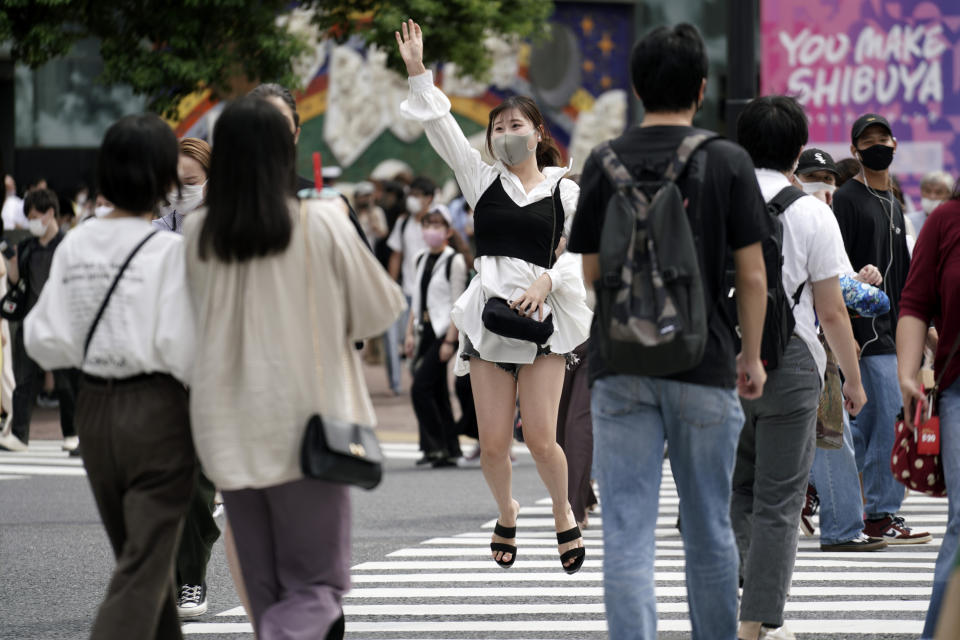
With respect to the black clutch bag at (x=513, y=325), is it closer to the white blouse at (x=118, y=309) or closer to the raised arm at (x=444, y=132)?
the raised arm at (x=444, y=132)

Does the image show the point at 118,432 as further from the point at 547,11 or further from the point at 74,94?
the point at 74,94

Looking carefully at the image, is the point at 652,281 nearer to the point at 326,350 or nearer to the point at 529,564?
the point at 326,350

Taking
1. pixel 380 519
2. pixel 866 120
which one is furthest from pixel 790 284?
pixel 380 519

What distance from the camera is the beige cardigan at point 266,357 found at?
429 cm

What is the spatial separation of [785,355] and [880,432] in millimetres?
3678

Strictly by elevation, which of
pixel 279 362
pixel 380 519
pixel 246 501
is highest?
pixel 279 362

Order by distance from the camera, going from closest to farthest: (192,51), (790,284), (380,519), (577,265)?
(790,284) < (577,265) < (380,519) < (192,51)

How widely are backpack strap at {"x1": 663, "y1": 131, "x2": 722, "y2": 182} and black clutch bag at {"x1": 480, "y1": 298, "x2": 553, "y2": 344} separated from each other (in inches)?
98.0

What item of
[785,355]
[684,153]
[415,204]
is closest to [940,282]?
[785,355]

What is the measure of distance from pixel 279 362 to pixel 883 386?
18.1 feet

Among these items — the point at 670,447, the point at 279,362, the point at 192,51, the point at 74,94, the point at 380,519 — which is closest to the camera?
the point at 279,362

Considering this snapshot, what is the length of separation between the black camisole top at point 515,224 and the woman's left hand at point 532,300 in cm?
16

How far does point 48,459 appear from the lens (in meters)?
13.1

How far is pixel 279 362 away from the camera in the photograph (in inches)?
170
